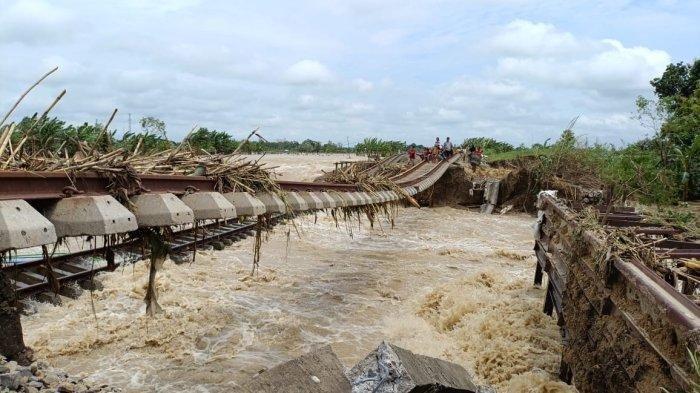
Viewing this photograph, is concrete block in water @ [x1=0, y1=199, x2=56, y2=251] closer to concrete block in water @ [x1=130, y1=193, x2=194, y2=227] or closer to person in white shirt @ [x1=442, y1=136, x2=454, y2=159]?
concrete block in water @ [x1=130, y1=193, x2=194, y2=227]

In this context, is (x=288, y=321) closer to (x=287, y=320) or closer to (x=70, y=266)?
(x=287, y=320)

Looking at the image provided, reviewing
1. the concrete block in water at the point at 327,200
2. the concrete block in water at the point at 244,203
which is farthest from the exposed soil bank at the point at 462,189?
the concrete block in water at the point at 244,203

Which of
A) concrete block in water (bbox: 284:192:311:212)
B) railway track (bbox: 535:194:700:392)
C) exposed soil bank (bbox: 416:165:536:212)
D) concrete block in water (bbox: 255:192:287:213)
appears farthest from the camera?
exposed soil bank (bbox: 416:165:536:212)

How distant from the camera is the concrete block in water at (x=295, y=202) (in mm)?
6763

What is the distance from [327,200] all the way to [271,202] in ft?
6.49

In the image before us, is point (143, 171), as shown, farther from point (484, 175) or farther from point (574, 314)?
point (484, 175)

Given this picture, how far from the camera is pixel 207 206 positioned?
4.81 metres

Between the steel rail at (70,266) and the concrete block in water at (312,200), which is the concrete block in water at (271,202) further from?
the concrete block in water at (312,200)

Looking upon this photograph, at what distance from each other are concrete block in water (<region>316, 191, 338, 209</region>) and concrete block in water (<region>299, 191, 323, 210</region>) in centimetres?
12

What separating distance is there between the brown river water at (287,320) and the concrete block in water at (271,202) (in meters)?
1.43

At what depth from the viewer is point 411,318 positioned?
8.26 meters

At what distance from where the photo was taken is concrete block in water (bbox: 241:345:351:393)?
2.53 m

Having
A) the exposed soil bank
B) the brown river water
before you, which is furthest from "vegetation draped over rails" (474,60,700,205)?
the brown river water

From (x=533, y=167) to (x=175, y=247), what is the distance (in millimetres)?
16238
